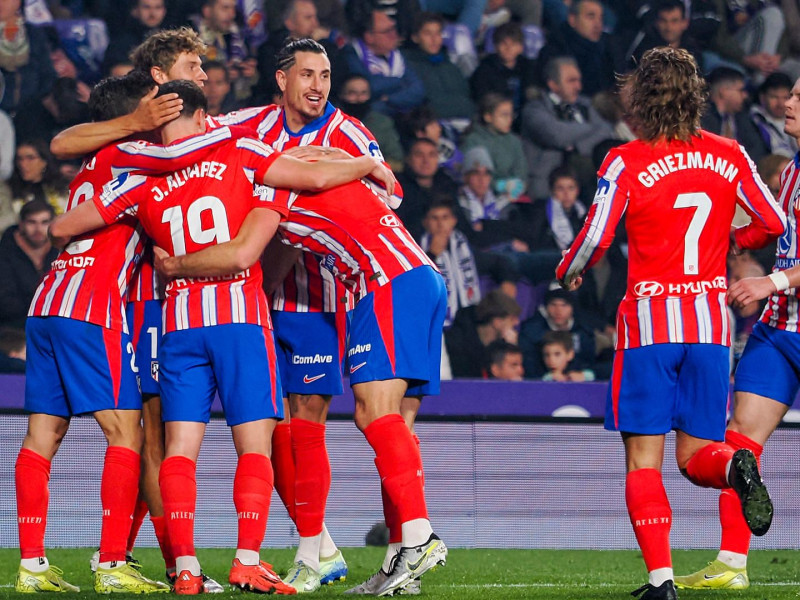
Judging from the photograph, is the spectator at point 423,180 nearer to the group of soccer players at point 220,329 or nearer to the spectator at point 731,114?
the spectator at point 731,114

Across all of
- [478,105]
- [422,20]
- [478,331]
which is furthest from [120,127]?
[422,20]

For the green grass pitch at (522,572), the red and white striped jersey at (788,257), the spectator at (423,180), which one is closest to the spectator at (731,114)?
the spectator at (423,180)

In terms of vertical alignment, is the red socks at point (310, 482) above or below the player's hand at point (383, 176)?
below

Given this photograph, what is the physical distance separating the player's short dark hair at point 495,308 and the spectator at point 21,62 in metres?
3.92

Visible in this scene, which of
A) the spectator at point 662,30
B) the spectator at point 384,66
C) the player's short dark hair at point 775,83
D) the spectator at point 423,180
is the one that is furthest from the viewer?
the spectator at point 662,30

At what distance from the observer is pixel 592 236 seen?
4.28 m

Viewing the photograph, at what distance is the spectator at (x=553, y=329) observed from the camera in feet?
29.6

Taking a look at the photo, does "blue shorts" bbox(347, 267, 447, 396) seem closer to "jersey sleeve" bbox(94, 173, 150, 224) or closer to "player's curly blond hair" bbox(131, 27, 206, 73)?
"jersey sleeve" bbox(94, 173, 150, 224)

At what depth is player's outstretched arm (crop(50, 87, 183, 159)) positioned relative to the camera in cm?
454

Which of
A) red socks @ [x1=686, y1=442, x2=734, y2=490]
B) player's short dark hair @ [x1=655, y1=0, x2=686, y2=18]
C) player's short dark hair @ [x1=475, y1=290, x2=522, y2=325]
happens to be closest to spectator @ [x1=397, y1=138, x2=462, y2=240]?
player's short dark hair @ [x1=475, y1=290, x2=522, y2=325]

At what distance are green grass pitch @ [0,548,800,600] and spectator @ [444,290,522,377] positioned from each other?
240cm

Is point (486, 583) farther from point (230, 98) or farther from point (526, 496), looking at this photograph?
point (230, 98)

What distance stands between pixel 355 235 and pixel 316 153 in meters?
0.44

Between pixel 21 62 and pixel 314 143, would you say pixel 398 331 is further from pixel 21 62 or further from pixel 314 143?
pixel 21 62
